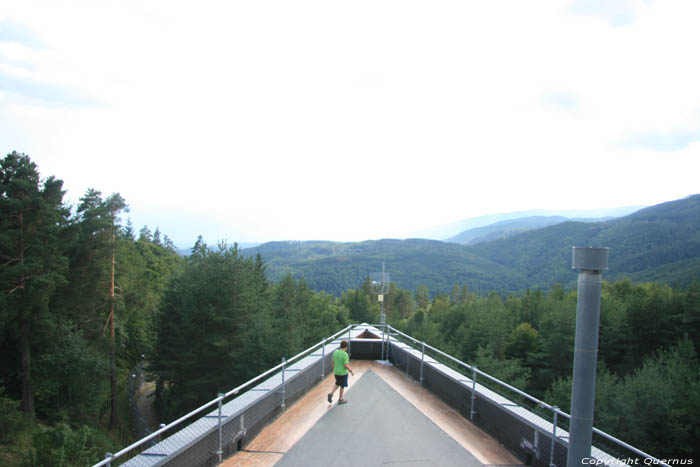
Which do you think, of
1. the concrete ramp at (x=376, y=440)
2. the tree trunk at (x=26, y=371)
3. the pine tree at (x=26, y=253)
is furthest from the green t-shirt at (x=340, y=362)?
the tree trunk at (x=26, y=371)

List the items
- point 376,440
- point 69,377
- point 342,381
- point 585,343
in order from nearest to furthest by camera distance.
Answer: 1. point 585,343
2. point 376,440
3. point 342,381
4. point 69,377

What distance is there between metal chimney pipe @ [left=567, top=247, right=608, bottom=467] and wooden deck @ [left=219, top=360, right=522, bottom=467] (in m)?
2.31

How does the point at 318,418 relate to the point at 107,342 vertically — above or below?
above

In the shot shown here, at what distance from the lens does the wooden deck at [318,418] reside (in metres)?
5.96

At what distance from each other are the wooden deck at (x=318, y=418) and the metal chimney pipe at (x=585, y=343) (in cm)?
231

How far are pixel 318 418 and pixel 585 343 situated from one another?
15.7 ft

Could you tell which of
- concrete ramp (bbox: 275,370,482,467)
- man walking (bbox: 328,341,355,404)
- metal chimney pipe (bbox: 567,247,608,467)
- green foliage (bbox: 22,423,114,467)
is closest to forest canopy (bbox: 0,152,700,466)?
green foliage (bbox: 22,423,114,467)

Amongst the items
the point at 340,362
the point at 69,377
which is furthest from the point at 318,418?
the point at 69,377

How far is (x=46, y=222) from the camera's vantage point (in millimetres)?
23969

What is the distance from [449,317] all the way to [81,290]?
50.7 m

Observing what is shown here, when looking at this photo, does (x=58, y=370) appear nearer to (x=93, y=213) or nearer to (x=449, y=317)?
(x=93, y=213)

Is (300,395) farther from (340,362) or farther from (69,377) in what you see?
(69,377)

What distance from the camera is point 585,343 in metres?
3.84

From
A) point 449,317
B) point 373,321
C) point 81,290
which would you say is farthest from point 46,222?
point 373,321
